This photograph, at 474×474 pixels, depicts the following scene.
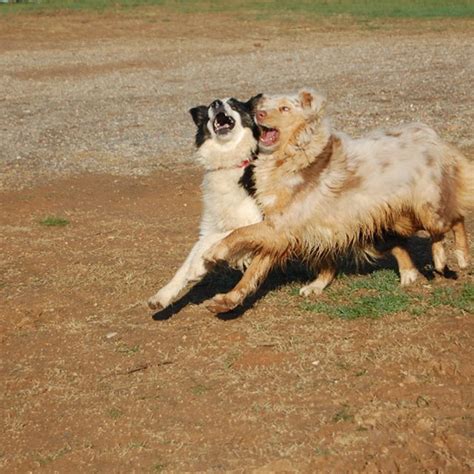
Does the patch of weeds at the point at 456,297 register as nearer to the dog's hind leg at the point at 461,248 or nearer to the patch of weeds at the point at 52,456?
the dog's hind leg at the point at 461,248

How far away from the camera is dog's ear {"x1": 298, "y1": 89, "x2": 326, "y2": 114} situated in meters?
6.67

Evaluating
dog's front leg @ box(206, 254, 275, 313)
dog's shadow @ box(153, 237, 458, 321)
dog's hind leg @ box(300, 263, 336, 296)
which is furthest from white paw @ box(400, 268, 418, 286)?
dog's front leg @ box(206, 254, 275, 313)

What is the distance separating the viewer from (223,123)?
282 inches

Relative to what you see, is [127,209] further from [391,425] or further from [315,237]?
[391,425]

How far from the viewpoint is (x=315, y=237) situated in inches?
269

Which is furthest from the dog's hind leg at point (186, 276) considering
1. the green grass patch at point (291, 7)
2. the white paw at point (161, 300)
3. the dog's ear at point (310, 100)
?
the green grass patch at point (291, 7)

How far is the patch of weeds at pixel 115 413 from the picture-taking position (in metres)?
5.58

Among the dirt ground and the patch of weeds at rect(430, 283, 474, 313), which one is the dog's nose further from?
the patch of weeds at rect(430, 283, 474, 313)

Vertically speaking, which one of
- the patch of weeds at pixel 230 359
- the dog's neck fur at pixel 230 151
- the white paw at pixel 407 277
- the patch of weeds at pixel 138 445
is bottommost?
the white paw at pixel 407 277

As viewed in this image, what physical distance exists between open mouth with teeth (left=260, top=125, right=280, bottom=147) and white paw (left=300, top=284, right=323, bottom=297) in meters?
1.29

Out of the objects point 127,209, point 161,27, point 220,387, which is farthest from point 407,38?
point 220,387

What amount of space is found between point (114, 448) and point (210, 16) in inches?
1064

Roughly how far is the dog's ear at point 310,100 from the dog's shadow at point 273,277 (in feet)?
5.18

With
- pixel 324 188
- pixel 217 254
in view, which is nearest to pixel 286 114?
pixel 324 188
